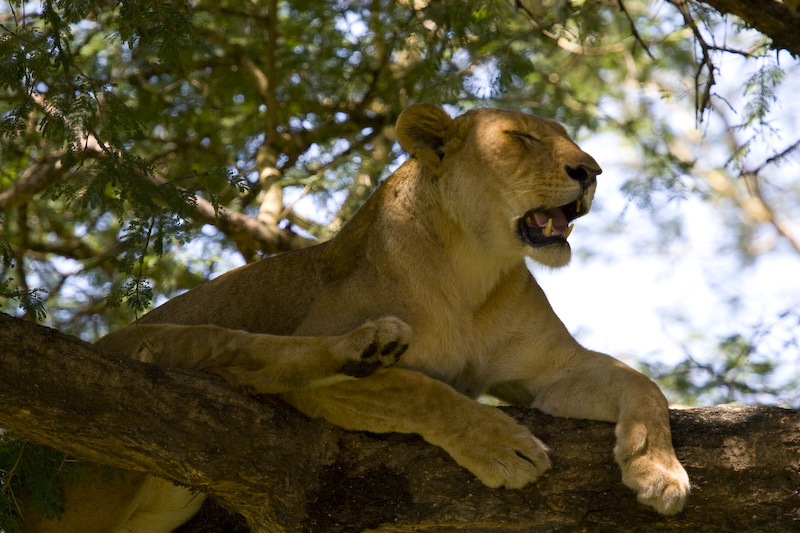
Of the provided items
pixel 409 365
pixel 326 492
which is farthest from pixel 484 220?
pixel 326 492

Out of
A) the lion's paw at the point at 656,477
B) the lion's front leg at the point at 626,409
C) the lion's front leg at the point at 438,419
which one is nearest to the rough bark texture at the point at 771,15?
the lion's front leg at the point at 626,409

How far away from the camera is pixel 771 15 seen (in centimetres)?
430

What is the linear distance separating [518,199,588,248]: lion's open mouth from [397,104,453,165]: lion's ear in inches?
24.6

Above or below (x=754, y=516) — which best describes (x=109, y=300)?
above

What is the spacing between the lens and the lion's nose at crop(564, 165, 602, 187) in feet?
14.0

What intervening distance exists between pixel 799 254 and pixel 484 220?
1345 cm

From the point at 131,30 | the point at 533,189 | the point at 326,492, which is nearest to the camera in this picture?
the point at 326,492

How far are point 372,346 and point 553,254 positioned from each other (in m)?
1.16

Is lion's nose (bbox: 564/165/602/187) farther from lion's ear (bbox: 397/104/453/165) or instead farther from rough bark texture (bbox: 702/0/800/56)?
rough bark texture (bbox: 702/0/800/56)

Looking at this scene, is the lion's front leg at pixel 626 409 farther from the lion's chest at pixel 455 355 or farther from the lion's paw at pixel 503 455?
the lion's paw at pixel 503 455

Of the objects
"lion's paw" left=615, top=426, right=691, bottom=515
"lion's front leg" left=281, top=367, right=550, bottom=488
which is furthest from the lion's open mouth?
"lion's paw" left=615, top=426, right=691, bottom=515

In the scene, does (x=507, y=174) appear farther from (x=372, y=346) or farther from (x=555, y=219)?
(x=372, y=346)

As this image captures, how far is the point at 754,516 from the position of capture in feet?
11.1

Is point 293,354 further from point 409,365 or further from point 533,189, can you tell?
point 533,189
